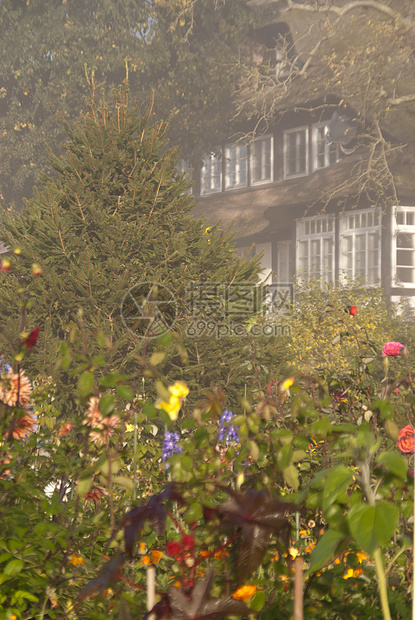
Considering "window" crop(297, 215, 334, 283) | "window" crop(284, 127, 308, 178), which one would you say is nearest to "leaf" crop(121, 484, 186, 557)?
"window" crop(297, 215, 334, 283)

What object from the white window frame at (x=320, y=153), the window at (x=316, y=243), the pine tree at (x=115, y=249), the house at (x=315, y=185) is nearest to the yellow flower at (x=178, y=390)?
the pine tree at (x=115, y=249)

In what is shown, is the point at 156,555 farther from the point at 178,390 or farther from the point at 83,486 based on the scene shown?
the point at 178,390

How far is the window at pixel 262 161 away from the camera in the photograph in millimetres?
22203

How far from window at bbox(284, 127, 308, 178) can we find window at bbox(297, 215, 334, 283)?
2.63 m

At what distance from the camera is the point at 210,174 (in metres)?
23.7

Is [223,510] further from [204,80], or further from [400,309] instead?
[204,80]

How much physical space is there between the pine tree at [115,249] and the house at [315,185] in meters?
8.58

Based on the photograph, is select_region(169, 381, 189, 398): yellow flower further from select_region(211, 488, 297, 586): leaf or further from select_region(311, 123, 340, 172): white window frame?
select_region(311, 123, 340, 172): white window frame

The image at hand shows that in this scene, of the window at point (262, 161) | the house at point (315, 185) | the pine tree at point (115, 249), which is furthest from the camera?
the window at point (262, 161)

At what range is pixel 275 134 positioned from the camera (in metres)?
21.9

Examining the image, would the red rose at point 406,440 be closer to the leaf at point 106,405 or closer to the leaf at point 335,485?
the leaf at point 106,405

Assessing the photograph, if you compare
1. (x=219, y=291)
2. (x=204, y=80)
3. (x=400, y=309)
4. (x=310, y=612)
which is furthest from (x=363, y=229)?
(x=310, y=612)

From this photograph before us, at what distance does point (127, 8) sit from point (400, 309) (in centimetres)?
1517

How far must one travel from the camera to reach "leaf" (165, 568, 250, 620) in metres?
1.20
